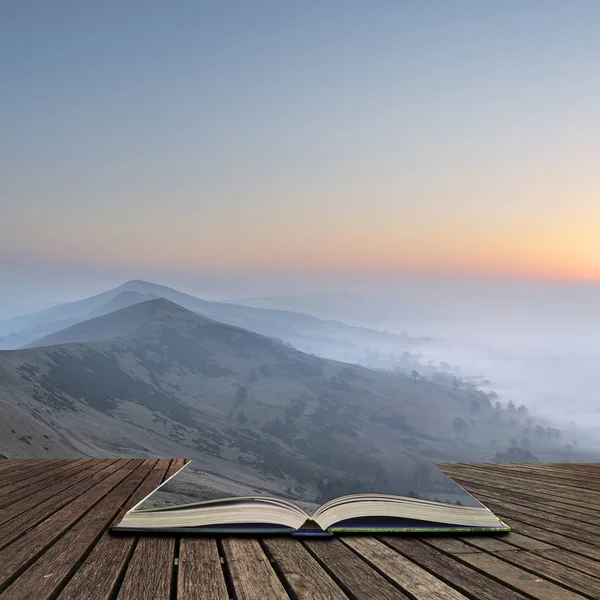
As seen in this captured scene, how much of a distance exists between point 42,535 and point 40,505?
1.83 meters

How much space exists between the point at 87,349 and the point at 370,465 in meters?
116

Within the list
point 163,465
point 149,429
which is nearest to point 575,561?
point 163,465

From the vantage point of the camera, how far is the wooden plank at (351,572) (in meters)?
3.26

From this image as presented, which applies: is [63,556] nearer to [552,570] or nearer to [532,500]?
[552,570]

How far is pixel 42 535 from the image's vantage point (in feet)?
15.6

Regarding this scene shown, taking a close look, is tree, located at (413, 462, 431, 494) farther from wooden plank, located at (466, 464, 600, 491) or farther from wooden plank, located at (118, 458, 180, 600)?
wooden plank, located at (118, 458, 180, 600)

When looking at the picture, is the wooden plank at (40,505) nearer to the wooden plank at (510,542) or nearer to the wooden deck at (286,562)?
the wooden deck at (286,562)

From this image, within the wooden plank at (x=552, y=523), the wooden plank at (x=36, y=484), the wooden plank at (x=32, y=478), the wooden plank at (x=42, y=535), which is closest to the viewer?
the wooden plank at (x=42, y=535)

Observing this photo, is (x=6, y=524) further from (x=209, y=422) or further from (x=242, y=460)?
(x=209, y=422)

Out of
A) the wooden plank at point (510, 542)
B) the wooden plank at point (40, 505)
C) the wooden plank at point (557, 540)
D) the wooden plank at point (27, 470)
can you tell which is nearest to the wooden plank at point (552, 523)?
the wooden plank at point (557, 540)

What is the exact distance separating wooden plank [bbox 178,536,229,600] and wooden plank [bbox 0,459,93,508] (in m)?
3.73

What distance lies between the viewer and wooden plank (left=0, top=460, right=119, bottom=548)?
16.7 ft

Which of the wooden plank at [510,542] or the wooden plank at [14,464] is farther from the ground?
the wooden plank at [510,542]

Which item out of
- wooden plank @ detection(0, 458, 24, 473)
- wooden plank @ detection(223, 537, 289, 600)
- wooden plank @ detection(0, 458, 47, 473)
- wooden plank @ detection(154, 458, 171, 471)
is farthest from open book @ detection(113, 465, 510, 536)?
wooden plank @ detection(0, 458, 24, 473)
